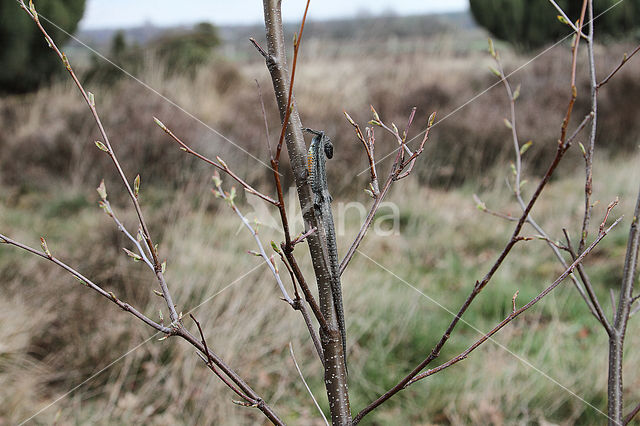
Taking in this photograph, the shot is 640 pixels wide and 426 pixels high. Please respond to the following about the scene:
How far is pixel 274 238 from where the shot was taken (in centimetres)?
386

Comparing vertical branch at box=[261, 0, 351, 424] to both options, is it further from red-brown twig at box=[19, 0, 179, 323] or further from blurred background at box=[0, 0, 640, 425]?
blurred background at box=[0, 0, 640, 425]

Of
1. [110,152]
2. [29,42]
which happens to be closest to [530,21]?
[29,42]

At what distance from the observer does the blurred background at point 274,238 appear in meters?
2.68

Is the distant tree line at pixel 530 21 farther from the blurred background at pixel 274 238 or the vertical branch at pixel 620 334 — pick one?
the vertical branch at pixel 620 334

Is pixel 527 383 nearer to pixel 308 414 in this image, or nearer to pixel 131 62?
pixel 308 414

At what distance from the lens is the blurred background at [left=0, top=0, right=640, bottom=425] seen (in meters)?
2.68

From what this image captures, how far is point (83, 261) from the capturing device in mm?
3393

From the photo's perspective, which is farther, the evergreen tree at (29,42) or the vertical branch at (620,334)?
the evergreen tree at (29,42)

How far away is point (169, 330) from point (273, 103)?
6.77m

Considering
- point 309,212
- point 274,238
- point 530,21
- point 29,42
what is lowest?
point 274,238

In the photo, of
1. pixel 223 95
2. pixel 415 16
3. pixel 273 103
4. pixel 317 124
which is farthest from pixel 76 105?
pixel 415 16

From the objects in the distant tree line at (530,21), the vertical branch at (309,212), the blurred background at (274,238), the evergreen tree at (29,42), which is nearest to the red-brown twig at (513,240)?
the vertical branch at (309,212)

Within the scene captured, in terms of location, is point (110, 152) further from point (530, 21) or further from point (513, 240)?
point (530, 21)

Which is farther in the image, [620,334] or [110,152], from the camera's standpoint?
[620,334]
